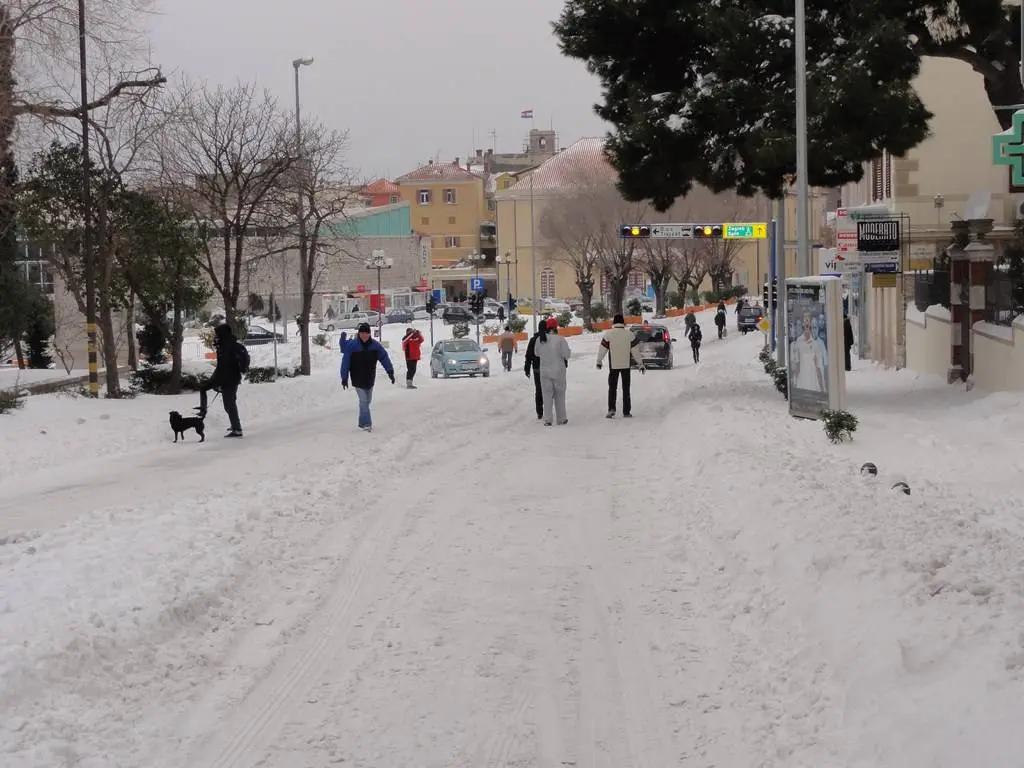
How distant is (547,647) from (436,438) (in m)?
12.1

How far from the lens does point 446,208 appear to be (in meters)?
134

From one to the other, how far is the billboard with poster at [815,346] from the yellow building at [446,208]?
112372 mm

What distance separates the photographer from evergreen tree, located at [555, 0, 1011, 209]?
76.2 ft

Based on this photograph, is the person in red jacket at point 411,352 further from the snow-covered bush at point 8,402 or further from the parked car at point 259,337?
the parked car at point 259,337

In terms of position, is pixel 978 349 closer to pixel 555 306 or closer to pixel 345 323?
pixel 345 323

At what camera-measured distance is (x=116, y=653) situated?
743 cm

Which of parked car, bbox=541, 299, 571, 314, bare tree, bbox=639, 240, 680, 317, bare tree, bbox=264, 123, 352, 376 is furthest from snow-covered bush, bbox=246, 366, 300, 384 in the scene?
parked car, bbox=541, 299, 571, 314

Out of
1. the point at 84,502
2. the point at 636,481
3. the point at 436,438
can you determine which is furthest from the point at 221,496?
the point at 436,438

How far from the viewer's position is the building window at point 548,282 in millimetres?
107125

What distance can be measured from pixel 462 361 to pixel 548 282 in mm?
64479

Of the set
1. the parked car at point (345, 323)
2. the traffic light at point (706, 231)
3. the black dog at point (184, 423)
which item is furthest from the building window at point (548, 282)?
the black dog at point (184, 423)

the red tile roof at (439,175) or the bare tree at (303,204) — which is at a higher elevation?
the red tile roof at (439,175)

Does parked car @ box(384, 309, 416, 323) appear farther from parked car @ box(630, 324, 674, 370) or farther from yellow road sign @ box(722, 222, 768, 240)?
yellow road sign @ box(722, 222, 768, 240)

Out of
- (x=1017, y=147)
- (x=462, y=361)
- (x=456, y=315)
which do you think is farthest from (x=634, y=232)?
(x=456, y=315)
